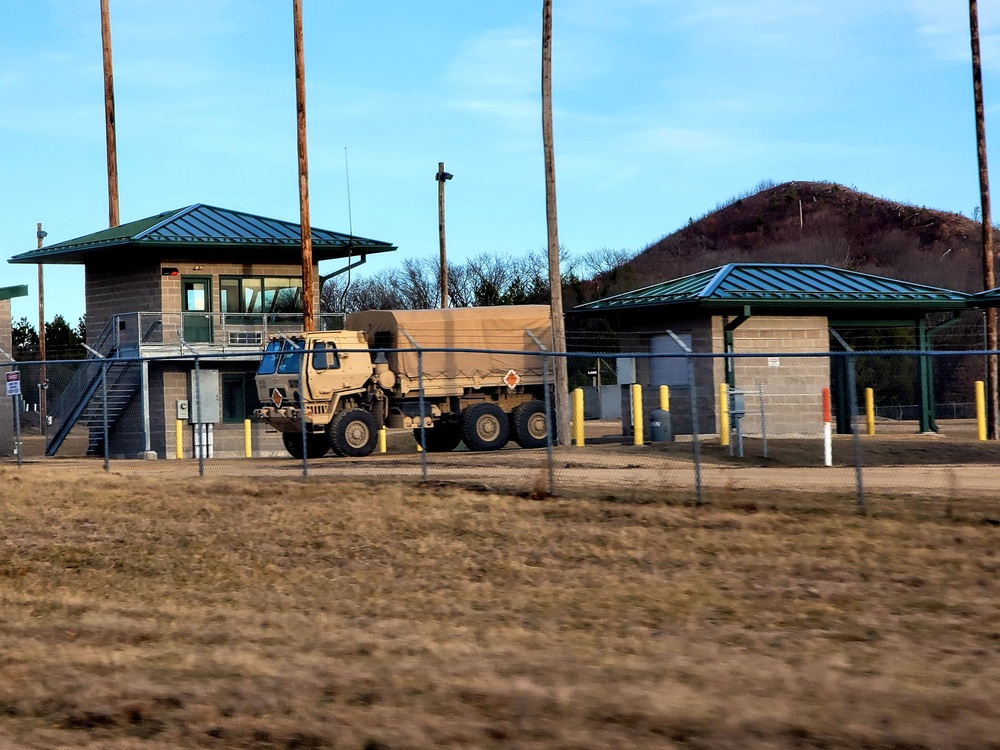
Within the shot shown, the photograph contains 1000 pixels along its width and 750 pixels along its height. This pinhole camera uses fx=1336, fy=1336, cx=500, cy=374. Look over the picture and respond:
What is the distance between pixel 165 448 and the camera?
1384 inches

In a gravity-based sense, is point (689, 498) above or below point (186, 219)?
below

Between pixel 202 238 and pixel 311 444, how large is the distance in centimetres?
1203

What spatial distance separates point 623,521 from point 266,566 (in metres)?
3.94

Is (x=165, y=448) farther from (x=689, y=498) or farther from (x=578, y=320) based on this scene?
(x=578, y=320)

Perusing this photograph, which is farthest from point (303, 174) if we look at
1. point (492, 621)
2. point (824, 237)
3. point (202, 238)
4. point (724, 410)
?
point (824, 237)

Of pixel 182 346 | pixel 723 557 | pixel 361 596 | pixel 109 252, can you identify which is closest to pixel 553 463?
pixel 723 557

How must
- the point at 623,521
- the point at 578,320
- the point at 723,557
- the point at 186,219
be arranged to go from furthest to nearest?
the point at 578,320 < the point at 186,219 < the point at 623,521 < the point at 723,557

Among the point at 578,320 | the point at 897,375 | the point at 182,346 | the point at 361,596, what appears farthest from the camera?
the point at 578,320

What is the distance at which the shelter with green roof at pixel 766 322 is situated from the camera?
87.7 ft

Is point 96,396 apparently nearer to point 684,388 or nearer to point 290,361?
point 290,361

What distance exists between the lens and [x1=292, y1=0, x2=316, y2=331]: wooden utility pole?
1334 inches

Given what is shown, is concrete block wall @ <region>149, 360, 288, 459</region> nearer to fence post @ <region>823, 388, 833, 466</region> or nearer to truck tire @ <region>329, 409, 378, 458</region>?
truck tire @ <region>329, 409, 378, 458</region>

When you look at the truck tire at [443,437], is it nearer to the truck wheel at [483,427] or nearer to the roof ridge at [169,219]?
the truck wheel at [483,427]

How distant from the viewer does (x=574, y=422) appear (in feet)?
90.8
